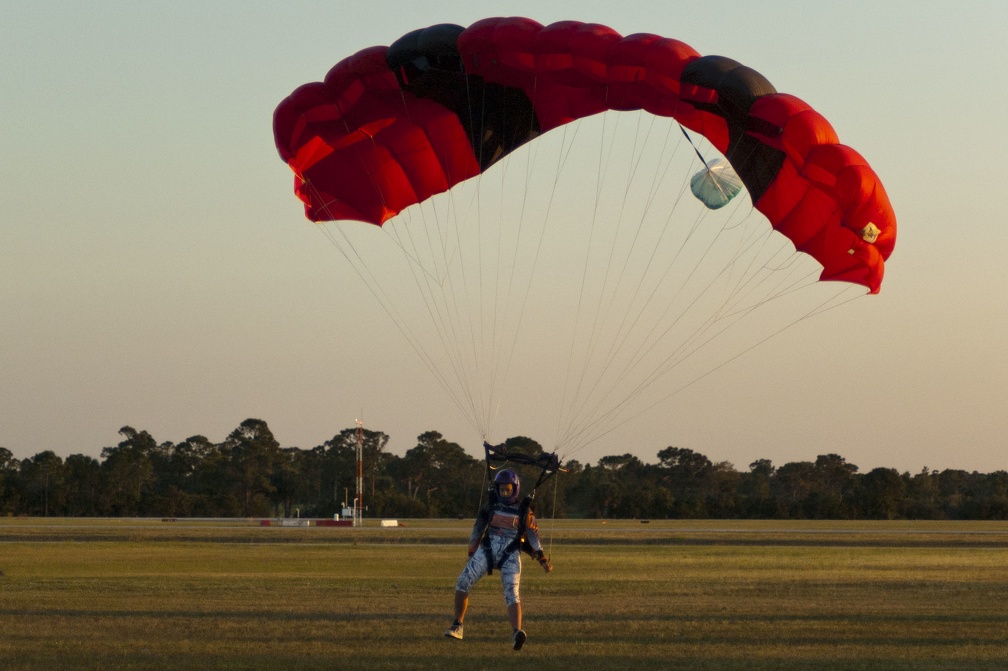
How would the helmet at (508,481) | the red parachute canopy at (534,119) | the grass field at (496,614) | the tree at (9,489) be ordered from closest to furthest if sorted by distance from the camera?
1. the grass field at (496,614)
2. the helmet at (508,481)
3. the red parachute canopy at (534,119)
4. the tree at (9,489)

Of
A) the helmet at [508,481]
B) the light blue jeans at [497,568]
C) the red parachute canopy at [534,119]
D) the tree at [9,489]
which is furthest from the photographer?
the tree at [9,489]

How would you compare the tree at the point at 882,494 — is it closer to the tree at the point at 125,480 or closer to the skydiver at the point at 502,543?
the tree at the point at 125,480

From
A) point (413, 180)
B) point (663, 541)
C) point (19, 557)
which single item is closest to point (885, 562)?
point (663, 541)

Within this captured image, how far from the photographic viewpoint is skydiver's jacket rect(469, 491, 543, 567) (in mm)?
11828

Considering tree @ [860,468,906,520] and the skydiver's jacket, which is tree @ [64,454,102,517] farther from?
the skydiver's jacket

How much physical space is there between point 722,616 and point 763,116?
576 cm

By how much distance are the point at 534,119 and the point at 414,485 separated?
93355 millimetres

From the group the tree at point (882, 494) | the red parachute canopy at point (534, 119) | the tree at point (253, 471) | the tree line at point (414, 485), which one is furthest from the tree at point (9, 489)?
the red parachute canopy at point (534, 119)

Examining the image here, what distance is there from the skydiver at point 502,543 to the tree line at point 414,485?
65305 mm

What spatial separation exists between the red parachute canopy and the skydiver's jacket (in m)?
4.81


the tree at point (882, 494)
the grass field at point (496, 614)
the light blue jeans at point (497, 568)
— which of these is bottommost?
the grass field at point (496, 614)

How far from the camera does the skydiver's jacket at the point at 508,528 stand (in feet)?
38.8

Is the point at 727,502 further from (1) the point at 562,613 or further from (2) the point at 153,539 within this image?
(1) the point at 562,613

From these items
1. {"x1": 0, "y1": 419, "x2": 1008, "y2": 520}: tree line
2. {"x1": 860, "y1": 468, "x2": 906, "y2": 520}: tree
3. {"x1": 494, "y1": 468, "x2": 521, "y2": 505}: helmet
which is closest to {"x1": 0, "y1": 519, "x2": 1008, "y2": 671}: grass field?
{"x1": 494, "y1": 468, "x2": 521, "y2": 505}: helmet
